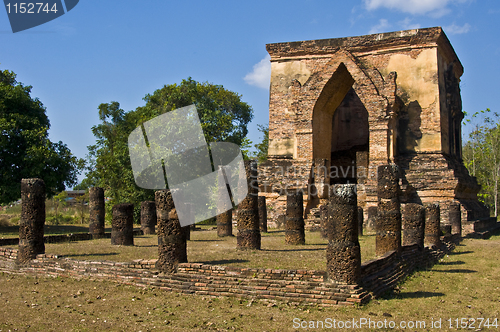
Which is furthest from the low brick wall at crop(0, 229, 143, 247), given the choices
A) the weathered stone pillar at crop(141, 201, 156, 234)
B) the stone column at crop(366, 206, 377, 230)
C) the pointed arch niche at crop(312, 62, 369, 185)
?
the pointed arch niche at crop(312, 62, 369, 185)

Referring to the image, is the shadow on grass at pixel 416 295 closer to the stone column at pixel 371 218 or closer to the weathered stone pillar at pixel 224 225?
the weathered stone pillar at pixel 224 225

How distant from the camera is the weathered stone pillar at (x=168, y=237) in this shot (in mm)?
8469

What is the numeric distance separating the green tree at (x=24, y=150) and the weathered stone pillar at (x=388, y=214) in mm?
14251

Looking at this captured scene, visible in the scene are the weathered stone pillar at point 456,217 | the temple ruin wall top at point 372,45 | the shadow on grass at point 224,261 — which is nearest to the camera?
the shadow on grass at point 224,261

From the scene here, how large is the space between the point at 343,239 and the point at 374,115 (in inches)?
515

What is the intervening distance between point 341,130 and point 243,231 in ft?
52.3

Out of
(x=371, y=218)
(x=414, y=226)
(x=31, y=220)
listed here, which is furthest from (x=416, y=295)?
(x=371, y=218)

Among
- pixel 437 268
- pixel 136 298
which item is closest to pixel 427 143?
pixel 437 268

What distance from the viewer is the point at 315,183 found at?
20.0 meters

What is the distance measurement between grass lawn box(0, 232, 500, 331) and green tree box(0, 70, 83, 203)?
11126 millimetres

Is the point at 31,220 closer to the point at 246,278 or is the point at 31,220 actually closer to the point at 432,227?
the point at 246,278

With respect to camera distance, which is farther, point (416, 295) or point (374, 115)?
point (374, 115)

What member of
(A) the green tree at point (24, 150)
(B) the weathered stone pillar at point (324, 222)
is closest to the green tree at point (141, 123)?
(A) the green tree at point (24, 150)

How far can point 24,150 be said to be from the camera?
1956 cm
